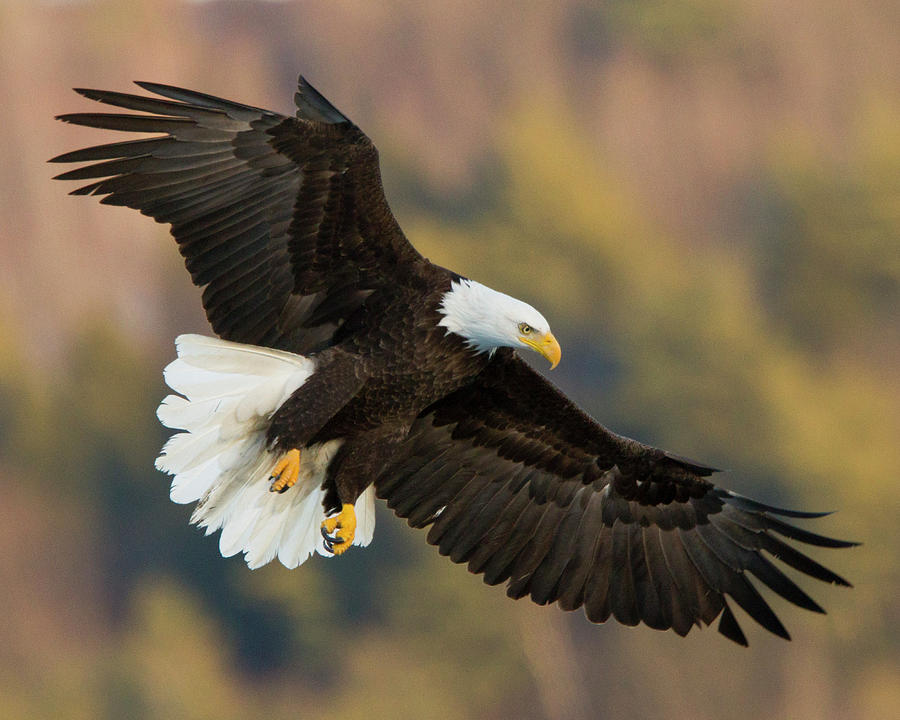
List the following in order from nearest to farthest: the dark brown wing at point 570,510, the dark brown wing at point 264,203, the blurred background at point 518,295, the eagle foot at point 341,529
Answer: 1. the dark brown wing at point 264,203
2. the eagle foot at point 341,529
3. the dark brown wing at point 570,510
4. the blurred background at point 518,295

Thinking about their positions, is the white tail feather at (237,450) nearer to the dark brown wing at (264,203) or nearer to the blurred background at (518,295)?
the dark brown wing at (264,203)

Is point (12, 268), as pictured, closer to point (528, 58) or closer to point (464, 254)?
point (464, 254)

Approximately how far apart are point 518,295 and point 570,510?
27.8 m

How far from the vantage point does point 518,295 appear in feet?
112

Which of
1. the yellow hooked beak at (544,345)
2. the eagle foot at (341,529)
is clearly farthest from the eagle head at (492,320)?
the eagle foot at (341,529)

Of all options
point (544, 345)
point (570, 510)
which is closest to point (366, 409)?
point (544, 345)

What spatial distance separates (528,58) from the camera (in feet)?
138

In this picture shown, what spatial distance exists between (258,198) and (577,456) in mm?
1761

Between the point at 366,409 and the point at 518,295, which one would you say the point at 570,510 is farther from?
the point at 518,295

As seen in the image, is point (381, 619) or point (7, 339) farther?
point (7, 339)

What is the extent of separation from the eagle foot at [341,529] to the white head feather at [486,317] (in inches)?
34.6

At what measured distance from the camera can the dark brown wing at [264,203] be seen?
543cm

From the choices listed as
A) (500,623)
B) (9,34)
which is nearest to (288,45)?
(9,34)

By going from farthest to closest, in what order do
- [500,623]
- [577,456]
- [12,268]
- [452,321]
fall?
[12,268] → [500,623] → [577,456] → [452,321]
